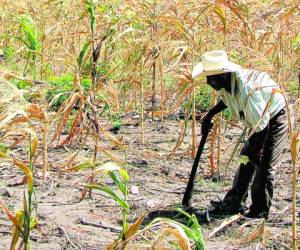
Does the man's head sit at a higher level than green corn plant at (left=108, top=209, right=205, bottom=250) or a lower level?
higher

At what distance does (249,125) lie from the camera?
15.4ft

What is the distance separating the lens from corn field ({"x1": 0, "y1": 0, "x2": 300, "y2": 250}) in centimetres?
354

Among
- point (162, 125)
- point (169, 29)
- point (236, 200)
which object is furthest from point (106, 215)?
point (162, 125)

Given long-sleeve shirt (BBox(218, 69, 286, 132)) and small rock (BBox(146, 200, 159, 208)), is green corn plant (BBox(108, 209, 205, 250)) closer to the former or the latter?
long-sleeve shirt (BBox(218, 69, 286, 132))

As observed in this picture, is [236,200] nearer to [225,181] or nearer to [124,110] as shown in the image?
[225,181]

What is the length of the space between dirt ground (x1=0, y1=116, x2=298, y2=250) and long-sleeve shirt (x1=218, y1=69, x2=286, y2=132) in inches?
10.0

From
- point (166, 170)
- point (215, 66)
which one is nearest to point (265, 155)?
point (215, 66)

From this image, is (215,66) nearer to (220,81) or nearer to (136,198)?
(220,81)

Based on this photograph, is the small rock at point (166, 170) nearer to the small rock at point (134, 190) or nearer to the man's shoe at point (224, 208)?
the small rock at point (134, 190)

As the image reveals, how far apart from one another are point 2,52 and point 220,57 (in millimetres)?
5518

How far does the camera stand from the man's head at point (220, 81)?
15.2 ft

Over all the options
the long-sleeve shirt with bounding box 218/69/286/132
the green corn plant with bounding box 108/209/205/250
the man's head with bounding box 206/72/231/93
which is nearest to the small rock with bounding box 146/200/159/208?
the long-sleeve shirt with bounding box 218/69/286/132

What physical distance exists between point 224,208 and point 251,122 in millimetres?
753

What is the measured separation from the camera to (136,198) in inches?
212
